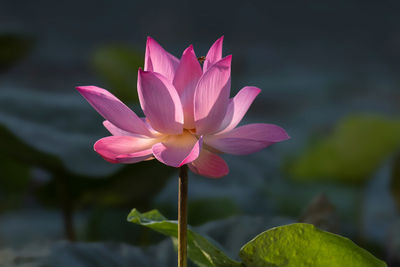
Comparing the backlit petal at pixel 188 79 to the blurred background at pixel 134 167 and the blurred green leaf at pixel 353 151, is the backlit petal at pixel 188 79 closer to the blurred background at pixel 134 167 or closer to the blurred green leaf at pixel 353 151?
the blurred background at pixel 134 167

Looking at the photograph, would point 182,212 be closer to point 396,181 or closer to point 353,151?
point 396,181

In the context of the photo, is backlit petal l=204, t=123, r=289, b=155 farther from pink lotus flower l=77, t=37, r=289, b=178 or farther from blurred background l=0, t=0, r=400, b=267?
blurred background l=0, t=0, r=400, b=267

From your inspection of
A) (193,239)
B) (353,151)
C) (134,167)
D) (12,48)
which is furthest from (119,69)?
(193,239)

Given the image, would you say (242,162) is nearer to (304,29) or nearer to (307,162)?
(307,162)

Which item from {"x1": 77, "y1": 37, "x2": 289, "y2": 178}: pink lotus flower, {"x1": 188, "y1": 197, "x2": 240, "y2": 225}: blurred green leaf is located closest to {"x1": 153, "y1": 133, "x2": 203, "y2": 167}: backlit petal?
{"x1": 77, "y1": 37, "x2": 289, "y2": 178}: pink lotus flower

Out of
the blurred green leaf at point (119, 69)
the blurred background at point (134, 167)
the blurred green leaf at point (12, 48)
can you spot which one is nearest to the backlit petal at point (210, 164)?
the blurred background at point (134, 167)

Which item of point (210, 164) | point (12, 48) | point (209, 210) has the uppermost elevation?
point (12, 48)
